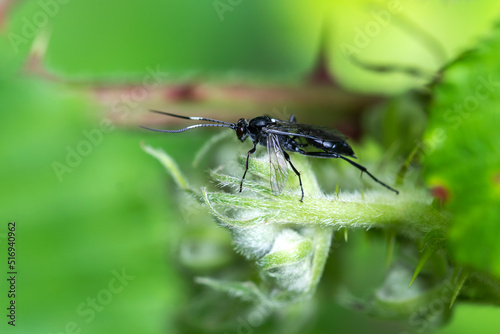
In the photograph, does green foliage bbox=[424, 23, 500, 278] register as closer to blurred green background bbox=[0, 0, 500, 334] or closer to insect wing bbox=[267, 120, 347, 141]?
insect wing bbox=[267, 120, 347, 141]

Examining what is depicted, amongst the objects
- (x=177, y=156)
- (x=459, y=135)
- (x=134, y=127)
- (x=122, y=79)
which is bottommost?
(x=459, y=135)

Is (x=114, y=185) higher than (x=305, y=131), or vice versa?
(x=114, y=185)

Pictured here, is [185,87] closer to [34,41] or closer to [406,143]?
[34,41]

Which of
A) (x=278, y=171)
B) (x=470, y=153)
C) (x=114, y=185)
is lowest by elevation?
(x=470, y=153)

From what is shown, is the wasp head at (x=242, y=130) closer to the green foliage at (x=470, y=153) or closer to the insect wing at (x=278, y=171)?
the insect wing at (x=278, y=171)

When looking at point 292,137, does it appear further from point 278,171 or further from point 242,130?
point 278,171

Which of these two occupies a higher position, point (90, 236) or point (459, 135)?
point (90, 236)

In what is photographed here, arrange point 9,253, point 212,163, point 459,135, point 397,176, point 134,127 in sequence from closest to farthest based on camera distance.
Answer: point 459,135
point 397,176
point 212,163
point 9,253
point 134,127

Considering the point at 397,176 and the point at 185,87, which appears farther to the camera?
the point at 185,87

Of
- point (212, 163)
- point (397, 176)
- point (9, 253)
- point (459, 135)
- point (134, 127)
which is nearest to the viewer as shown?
point (459, 135)

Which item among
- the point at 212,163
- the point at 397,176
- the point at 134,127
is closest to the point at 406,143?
the point at 397,176

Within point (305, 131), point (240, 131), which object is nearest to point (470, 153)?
point (305, 131)
